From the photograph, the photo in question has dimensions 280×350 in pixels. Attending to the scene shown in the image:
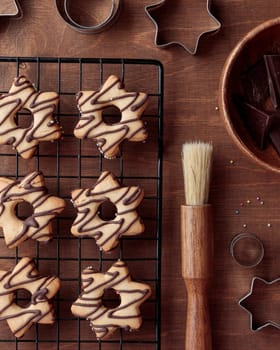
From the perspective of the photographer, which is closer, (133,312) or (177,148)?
(133,312)

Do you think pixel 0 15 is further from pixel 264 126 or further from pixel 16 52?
pixel 264 126

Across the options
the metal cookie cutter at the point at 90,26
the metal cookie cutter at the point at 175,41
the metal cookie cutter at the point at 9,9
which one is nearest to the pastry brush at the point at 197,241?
the metal cookie cutter at the point at 175,41

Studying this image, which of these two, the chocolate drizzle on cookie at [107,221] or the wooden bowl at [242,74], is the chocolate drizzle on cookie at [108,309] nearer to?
the chocolate drizzle on cookie at [107,221]

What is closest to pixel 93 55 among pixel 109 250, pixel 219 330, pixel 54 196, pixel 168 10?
pixel 168 10

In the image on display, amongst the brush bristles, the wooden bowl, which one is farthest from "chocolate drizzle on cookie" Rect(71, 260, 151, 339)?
the wooden bowl

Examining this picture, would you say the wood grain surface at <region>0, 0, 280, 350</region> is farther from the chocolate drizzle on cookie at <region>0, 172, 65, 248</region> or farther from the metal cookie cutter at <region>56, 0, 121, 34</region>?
the chocolate drizzle on cookie at <region>0, 172, 65, 248</region>

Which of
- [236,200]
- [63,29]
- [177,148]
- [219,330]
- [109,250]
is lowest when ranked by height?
[219,330]
